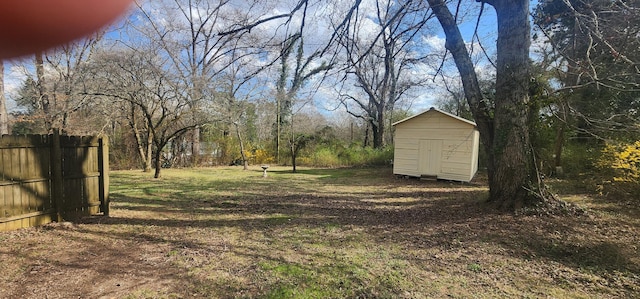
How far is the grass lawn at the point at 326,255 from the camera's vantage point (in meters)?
2.66

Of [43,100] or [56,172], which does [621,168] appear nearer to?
[56,172]

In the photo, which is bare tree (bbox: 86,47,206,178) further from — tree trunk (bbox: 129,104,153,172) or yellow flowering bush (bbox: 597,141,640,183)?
yellow flowering bush (bbox: 597,141,640,183)

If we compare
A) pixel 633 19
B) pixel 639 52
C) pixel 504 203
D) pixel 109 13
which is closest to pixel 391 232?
pixel 504 203

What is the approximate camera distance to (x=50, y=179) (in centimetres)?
447

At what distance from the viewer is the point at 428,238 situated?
13.7 ft

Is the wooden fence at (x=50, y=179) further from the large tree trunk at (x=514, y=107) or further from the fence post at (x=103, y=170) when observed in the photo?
the large tree trunk at (x=514, y=107)

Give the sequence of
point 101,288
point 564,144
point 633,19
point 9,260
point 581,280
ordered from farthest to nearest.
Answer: point 564,144 → point 633,19 → point 9,260 → point 581,280 → point 101,288

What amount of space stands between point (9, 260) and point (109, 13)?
376 cm

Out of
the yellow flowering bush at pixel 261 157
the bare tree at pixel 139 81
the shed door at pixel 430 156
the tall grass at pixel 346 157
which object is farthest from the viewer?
the yellow flowering bush at pixel 261 157

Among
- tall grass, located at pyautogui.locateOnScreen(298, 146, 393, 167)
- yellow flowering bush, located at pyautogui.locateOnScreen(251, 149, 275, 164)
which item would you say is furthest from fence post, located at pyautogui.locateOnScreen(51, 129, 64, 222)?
yellow flowering bush, located at pyautogui.locateOnScreen(251, 149, 275, 164)

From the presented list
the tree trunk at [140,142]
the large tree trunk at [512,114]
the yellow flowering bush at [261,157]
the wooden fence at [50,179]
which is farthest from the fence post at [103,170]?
the yellow flowering bush at [261,157]

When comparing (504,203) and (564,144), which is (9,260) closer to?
(504,203)

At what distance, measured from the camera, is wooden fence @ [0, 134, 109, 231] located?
4070mm

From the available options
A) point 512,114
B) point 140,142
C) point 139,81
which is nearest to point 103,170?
point 139,81
